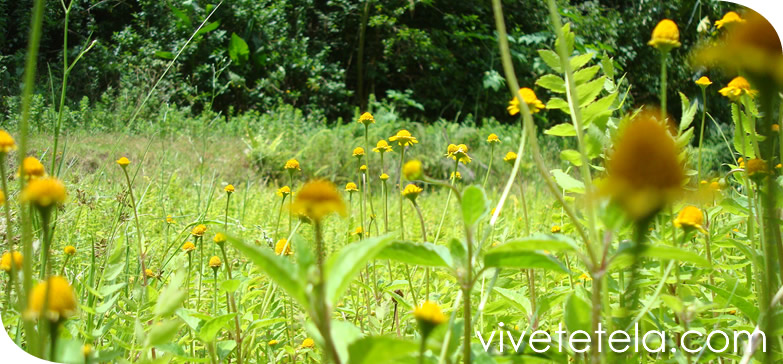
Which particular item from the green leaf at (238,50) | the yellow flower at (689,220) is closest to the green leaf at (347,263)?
the yellow flower at (689,220)

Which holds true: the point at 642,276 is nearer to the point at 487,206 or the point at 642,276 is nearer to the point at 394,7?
the point at 487,206

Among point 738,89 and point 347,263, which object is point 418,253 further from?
point 738,89

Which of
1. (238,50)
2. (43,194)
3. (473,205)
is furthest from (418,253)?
(238,50)

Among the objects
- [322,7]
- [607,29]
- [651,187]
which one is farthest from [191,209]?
[651,187]

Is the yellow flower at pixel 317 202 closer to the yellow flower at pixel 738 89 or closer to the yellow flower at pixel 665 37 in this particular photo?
the yellow flower at pixel 665 37

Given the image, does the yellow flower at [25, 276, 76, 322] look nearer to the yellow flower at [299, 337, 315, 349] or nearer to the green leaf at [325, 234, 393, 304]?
the green leaf at [325, 234, 393, 304]

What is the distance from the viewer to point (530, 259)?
8.0 inches

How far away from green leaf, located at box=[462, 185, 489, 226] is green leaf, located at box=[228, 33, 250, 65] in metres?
0.55

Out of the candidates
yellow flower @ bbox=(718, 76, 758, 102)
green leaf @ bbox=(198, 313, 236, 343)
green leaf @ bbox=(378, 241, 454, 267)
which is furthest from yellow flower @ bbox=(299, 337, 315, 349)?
yellow flower @ bbox=(718, 76, 758, 102)

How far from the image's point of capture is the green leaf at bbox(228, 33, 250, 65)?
695 millimetres

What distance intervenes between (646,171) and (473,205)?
9cm

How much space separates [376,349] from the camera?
0.50ft

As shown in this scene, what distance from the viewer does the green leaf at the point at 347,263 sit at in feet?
0.53

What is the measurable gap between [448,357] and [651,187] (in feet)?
0.39
